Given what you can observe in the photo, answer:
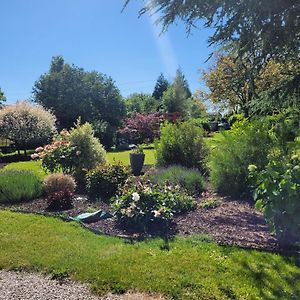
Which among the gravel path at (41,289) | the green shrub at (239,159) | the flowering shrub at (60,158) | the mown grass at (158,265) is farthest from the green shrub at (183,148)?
the gravel path at (41,289)

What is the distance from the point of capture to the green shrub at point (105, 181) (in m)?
7.56

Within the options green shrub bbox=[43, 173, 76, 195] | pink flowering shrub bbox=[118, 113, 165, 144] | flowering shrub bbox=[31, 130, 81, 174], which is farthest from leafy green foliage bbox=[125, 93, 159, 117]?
green shrub bbox=[43, 173, 76, 195]

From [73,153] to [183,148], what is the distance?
2.99 m

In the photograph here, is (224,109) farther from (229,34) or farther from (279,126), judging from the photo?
(229,34)

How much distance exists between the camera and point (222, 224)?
528 cm

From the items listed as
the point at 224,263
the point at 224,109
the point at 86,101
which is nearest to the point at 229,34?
the point at 224,263

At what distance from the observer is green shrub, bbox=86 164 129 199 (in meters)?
7.56

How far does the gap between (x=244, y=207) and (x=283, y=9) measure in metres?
3.21

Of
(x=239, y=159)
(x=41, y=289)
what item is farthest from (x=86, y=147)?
(x=41, y=289)

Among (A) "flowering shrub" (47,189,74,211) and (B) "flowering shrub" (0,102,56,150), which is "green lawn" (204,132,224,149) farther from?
(B) "flowering shrub" (0,102,56,150)

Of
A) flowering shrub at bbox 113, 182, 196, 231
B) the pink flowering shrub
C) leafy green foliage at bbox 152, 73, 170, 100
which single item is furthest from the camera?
leafy green foliage at bbox 152, 73, 170, 100

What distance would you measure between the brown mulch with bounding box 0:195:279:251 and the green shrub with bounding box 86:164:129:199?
0.92 m

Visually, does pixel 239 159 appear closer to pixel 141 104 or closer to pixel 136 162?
pixel 136 162

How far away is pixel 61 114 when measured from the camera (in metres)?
31.0
